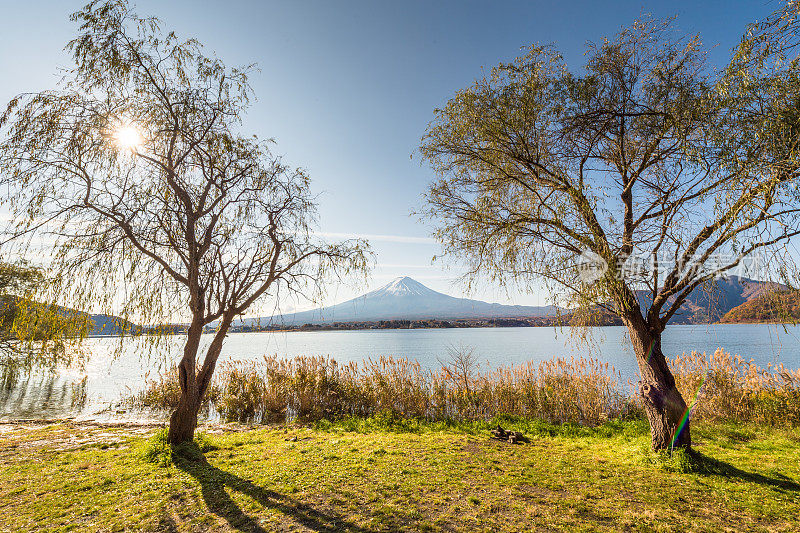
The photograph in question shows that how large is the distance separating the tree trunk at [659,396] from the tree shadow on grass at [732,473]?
0.27 meters

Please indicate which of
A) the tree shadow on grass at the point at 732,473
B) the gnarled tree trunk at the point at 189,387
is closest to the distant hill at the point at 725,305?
the tree shadow on grass at the point at 732,473

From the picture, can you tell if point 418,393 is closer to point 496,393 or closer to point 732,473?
point 496,393

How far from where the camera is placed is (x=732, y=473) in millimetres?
5395

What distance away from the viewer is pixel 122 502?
4594mm

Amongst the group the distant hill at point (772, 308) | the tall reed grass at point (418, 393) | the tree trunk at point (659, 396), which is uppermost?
the distant hill at point (772, 308)

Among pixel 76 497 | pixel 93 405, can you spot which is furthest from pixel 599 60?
pixel 93 405

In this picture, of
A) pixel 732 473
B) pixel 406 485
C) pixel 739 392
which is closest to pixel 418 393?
pixel 406 485

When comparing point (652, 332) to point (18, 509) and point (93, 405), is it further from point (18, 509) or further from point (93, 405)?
point (93, 405)

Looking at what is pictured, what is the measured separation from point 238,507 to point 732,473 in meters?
7.48

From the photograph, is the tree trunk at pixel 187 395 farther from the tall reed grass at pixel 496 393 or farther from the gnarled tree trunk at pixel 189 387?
the tall reed grass at pixel 496 393

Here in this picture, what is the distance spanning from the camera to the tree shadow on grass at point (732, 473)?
4934mm

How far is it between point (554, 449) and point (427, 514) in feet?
13.7

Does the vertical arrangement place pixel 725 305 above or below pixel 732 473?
above

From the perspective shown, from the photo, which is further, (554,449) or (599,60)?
(554,449)
